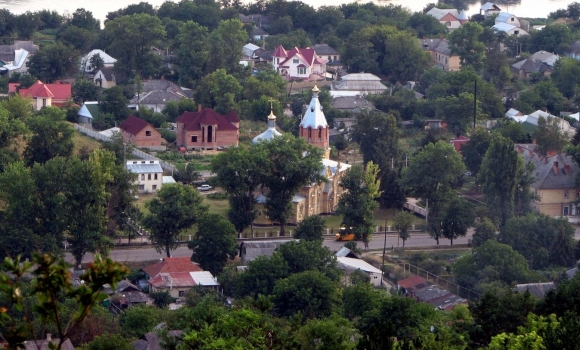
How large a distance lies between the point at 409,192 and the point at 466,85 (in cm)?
903

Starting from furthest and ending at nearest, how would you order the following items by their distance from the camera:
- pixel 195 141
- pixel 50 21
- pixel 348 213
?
pixel 50 21
pixel 195 141
pixel 348 213

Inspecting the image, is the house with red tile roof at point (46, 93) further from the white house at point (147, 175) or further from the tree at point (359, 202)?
the tree at point (359, 202)

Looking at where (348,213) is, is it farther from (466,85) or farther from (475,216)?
(466,85)

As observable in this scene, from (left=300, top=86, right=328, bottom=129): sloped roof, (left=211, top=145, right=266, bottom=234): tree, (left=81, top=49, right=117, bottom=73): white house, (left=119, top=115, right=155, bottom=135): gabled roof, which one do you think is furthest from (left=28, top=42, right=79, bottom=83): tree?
(left=211, top=145, right=266, bottom=234): tree

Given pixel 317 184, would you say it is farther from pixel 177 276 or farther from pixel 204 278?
pixel 177 276

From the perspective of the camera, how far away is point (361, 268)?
19.6 m

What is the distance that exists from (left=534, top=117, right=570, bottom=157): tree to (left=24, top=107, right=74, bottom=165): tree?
9.34 meters

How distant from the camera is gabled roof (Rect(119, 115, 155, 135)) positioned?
2784 cm

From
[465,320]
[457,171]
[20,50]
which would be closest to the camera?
[465,320]

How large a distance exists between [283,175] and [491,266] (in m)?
4.62

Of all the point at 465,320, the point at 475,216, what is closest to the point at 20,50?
the point at 475,216

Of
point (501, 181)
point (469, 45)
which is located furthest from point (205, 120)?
point (469, 45)

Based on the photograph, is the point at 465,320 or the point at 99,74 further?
the point at 99,74

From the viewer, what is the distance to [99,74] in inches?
1372
